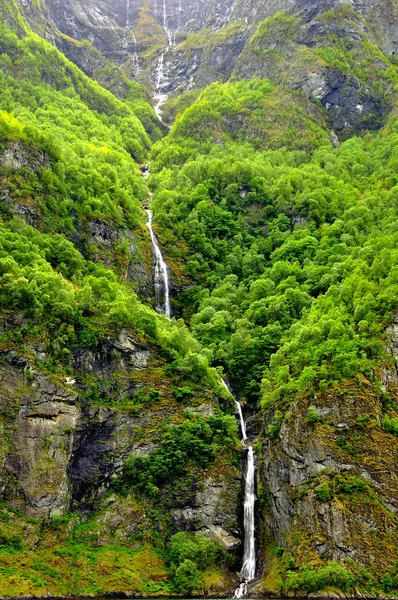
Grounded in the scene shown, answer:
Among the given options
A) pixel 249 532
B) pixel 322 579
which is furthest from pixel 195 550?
pixel 322 579

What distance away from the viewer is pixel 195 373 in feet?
210

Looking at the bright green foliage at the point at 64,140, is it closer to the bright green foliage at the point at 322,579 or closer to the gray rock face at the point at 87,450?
the gray rock face at the point at 87,450

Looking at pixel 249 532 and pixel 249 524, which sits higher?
pixel 249 524

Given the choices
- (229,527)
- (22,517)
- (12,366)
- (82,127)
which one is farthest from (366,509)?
(82,127)

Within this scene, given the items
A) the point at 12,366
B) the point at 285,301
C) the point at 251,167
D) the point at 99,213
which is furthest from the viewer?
the point at 251,167

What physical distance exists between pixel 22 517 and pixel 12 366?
1272cm

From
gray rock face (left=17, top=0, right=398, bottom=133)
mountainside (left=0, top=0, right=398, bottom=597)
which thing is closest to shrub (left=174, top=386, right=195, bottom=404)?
mountainside (left=0, top=0, right=398, bottom=597)

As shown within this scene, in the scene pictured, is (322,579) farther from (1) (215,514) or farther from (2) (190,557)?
(1) (215,514)

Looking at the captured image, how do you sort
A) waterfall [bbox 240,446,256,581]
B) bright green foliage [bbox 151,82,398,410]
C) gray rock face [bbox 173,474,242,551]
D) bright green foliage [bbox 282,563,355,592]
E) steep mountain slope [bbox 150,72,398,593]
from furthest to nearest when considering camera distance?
bright green foliage [bbox 151,82,398,410] < gray rock face [bbox 173,474,242,551] < waterfall [bbox 240,446,256,581] < steep mountain slope [bbox 150,72,398,593] < bright green foliage [bbox 282,563,355,592]

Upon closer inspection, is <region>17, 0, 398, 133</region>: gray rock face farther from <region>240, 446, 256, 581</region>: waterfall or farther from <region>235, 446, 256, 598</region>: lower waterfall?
<region>235, 446, 256, 598</region>: lower waterfall

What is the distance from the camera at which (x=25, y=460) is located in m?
51.5

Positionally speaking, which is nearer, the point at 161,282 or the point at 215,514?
the point at 215,514

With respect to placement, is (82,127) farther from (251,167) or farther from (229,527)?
(229,527)

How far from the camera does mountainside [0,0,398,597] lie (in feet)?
163
